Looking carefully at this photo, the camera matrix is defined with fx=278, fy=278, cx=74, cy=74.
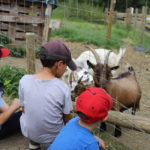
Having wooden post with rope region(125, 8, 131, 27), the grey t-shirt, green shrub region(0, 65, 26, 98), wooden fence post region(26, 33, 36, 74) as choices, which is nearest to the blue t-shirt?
the grey t-shirt

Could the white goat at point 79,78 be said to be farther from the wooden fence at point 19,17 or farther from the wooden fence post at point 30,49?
the wooden fence at point 19,17

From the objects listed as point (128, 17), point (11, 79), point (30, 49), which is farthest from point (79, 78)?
point (128, 17)

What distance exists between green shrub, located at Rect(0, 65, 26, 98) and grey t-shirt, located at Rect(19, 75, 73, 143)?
89.3 inches

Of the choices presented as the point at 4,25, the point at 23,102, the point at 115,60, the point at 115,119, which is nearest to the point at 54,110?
the point at 23,102

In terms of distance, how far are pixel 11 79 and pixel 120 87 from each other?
2.15 meters

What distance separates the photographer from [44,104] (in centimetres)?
258

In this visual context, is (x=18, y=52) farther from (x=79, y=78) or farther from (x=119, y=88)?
(x=119, y=88)

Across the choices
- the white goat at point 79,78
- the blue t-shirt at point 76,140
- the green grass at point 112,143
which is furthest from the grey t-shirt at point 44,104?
the white goat at point 79,78

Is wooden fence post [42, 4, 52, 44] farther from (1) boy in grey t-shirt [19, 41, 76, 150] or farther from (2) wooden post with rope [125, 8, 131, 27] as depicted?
(2) wooden post with rope [125, 8, 131, 27]

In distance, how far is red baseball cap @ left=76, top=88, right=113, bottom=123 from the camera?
6.10 feet

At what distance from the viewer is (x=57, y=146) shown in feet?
6.26

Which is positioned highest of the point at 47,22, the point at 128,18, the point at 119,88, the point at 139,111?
the point at 128,18

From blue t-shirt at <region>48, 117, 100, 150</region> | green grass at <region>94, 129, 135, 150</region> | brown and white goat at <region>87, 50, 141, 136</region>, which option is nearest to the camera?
blue t-shirt at <region>48, 117, 100, 150</region>

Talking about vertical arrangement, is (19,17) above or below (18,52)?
above
